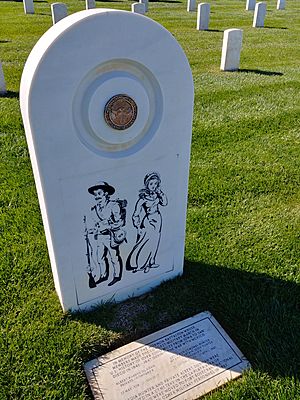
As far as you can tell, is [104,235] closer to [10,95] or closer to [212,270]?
[212,270]

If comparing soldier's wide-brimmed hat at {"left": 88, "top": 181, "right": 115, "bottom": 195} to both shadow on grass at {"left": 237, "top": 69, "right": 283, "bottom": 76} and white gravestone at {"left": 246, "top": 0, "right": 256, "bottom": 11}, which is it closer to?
shadow on grass at {"left": 237, "top": 69, "right": 283, "bottom": 76}

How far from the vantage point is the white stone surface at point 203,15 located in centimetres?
1341

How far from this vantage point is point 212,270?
342 centimetres

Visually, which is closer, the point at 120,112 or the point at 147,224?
the point at 120,112

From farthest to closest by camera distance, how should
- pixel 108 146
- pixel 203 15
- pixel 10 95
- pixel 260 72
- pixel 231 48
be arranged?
pixel 203 15 → pixel 260 72 → pixel 231 48 → pixel 10 95 → pixel 108 146

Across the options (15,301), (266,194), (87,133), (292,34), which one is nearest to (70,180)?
(87,133)

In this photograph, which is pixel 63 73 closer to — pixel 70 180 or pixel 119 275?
pixel 70 180

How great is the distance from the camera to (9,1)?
62.5 feet

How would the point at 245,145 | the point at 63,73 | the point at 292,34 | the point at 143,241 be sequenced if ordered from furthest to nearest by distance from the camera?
1. the point at 292,34
2. the point at 245,145
3. the point at 143,241
4. the point at 63,73

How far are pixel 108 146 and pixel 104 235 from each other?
0.67 m

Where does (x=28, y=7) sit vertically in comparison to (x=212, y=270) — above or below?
above

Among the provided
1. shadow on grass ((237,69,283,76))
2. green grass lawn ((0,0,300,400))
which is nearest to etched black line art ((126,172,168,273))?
green grass lawn ((0,0,300,400))

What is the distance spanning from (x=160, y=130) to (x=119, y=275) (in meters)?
1.17

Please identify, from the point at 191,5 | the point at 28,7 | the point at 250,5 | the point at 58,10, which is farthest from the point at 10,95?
the point at 250,5
